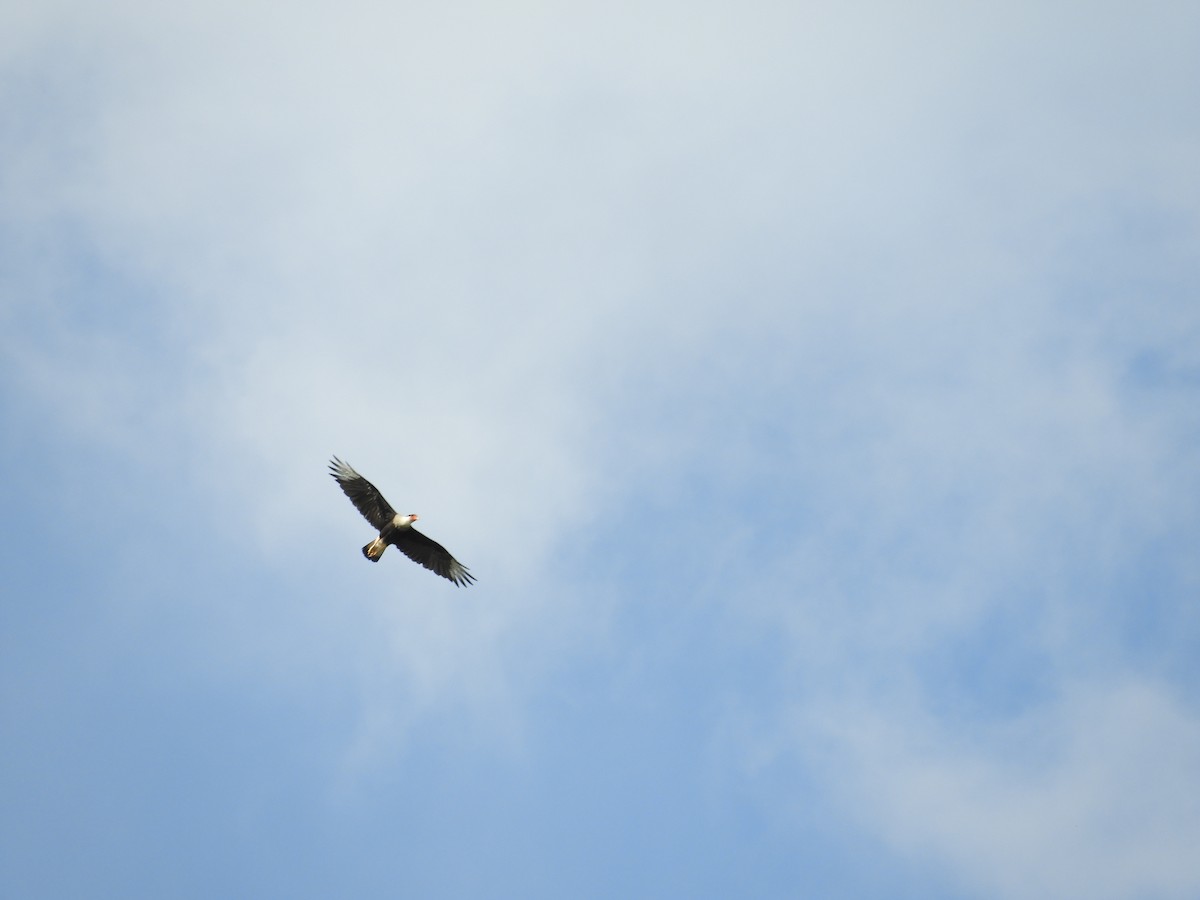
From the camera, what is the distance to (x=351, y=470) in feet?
147

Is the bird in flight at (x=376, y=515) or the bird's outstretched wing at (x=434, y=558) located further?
the bird's outstretched wing at (x=434, y=558)

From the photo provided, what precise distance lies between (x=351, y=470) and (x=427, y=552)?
4.00 metres

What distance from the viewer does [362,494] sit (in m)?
44.5

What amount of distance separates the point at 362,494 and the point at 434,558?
3.68 m

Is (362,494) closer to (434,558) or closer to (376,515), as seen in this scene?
(376,515)

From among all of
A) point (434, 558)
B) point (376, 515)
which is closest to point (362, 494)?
point (376, 515)

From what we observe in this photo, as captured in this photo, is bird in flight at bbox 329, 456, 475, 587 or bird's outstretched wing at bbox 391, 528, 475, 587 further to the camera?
bird's outstretched wing at bbox 391, 528, 475, 587

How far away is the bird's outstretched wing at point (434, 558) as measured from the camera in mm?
45875

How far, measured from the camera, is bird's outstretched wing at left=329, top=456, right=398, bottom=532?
44.5 meters

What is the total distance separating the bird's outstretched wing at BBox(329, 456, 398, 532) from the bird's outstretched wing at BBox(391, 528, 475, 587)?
1402 mm

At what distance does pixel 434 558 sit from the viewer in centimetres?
4634

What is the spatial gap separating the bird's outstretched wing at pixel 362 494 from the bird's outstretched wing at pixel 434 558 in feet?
4.60

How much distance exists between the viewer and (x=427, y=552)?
46188mm
